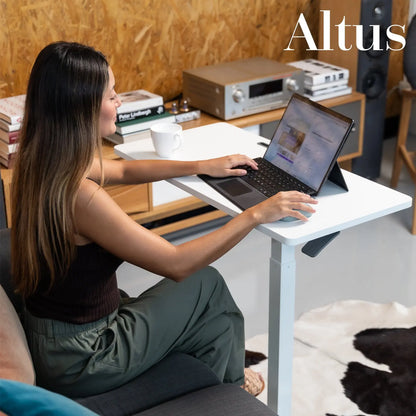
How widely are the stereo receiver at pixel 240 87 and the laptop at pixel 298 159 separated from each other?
3.98 ft

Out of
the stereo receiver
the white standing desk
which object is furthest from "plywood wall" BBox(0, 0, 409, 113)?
the white standing desk

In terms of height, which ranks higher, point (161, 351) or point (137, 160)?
point (137, 160)

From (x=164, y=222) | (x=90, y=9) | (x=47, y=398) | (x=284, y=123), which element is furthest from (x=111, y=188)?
(x=47, y=398)

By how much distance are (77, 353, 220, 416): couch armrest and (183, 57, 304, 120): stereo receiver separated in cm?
170

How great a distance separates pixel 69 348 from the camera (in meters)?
1.73

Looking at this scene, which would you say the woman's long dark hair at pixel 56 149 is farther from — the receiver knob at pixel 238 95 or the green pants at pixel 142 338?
the receiver knob at pixel 238 95

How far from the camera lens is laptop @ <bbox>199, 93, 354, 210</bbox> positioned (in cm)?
190

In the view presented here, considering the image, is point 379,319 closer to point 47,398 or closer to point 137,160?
point 137,160

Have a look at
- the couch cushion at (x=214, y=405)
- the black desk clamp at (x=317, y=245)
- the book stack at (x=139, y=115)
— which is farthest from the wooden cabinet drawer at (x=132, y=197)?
the couch cushion at (x=214, y=405)

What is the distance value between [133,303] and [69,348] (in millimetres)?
236

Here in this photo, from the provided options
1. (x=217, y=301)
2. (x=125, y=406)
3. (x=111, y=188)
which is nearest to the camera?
(x=125, y=406)

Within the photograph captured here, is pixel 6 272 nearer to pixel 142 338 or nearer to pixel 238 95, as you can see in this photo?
pixel 142 338

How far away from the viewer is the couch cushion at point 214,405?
65.6 inches

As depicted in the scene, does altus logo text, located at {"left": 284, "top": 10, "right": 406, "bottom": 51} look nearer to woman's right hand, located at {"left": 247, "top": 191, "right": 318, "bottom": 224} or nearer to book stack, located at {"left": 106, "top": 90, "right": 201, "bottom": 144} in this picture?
book stack, located at {"left": 106, "top": 90, "right": 201, "bottom": 144}
